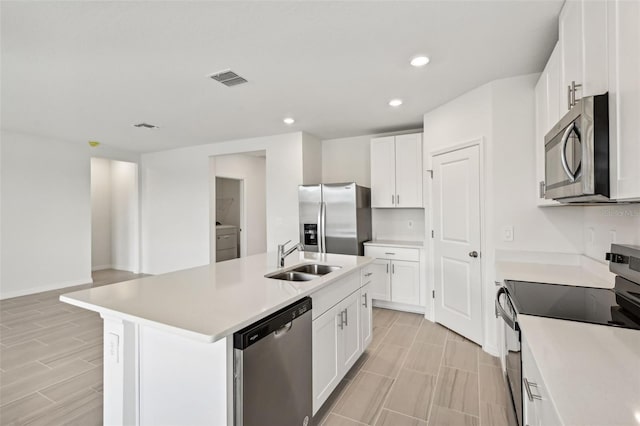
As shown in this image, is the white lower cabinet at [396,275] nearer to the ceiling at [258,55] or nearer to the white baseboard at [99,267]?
the ceiling at [258,55]

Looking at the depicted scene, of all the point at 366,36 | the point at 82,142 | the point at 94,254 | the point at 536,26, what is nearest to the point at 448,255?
the point at 536,26

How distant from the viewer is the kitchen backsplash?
4.34m

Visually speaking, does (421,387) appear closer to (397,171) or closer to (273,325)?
(273,325)

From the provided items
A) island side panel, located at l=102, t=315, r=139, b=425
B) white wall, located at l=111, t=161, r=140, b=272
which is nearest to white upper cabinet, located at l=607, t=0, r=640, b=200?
island side panel, located at l=102, t=315, r=139, b=425

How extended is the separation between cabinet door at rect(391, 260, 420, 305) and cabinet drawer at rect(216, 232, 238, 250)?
4020 millimetres

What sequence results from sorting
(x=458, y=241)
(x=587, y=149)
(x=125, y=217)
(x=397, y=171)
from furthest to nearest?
1. (x=125, y=217)
2. (x=397, y=171)
3. (x=458, y=241)
4. (x=587, y=149)

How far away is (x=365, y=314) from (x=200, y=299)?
60.3 inches

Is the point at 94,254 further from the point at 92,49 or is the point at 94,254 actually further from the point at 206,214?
the point at 92,49

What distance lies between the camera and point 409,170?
4.01 meters

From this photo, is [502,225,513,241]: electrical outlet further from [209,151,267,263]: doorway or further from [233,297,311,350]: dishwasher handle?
[209,151,267,263]: doorway

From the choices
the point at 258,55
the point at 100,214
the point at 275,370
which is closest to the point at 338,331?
the point at 275,370

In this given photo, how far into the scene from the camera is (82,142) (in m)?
5.18

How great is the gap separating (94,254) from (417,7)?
7.79 m

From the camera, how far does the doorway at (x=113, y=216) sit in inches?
256
